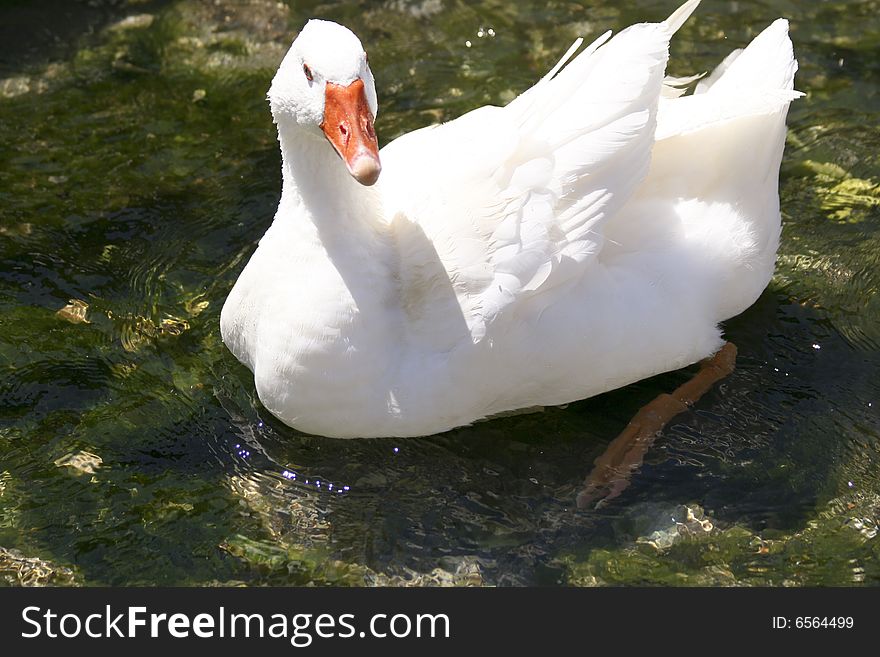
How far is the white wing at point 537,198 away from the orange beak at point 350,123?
0.60m

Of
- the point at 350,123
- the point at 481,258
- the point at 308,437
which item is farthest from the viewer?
the point at 308,437

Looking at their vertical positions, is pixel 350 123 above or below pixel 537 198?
above

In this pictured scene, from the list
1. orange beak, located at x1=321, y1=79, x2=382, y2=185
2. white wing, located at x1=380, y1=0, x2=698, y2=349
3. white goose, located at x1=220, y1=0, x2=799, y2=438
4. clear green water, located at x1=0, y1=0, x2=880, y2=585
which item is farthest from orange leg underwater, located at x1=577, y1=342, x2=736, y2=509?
orange beak, located at x1=321, y1=79, x2=382, y2=185

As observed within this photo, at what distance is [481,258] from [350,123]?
2.64 ft

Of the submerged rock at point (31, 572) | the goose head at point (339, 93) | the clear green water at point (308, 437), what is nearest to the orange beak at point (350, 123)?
the goose head at point (339, 93)

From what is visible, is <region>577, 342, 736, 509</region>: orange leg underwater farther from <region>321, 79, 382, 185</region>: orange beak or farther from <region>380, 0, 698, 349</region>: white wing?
<region>321, 79, 382, 185</region>: orange beak

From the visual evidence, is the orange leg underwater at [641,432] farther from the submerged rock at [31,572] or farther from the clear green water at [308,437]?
the submerged rock at [31,572]

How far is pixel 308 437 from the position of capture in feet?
17.5

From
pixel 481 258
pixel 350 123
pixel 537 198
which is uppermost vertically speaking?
pixel 350 123

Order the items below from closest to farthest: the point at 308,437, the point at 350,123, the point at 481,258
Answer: the point at 350,123
the point at 481,258
the point at 308,437

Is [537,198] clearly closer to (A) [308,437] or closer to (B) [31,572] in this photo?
(A) [308,437]

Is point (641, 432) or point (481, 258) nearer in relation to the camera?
point (481, 258)

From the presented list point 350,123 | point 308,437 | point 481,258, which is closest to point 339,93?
point 350,123

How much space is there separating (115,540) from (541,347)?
199cm
